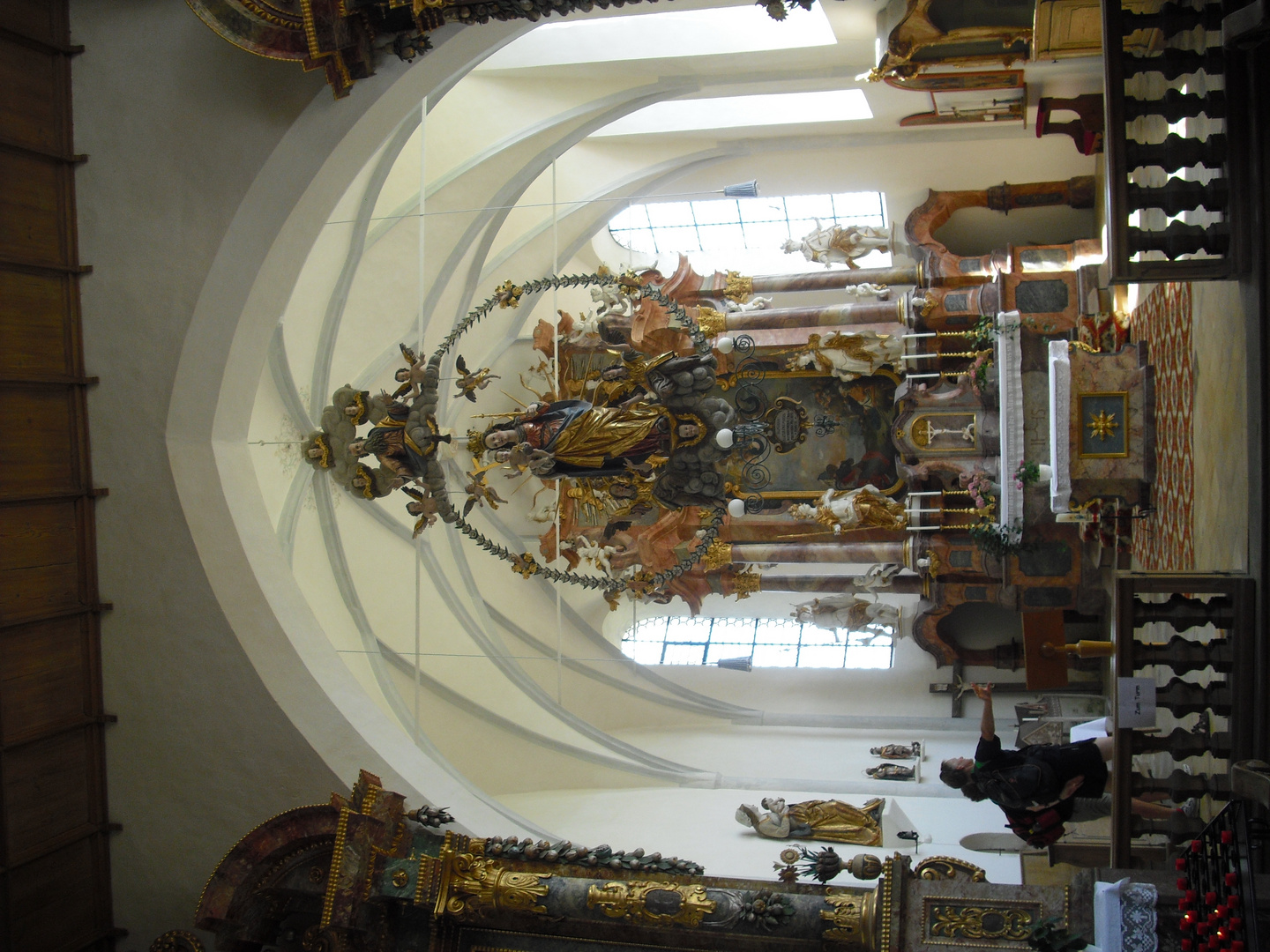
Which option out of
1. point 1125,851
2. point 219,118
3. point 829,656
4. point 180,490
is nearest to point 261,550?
point 180,490

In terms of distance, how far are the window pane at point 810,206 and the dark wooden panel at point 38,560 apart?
35.2ft

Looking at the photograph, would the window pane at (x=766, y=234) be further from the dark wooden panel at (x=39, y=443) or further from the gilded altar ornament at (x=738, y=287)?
the dark wooden panel at (x=39, y=443)

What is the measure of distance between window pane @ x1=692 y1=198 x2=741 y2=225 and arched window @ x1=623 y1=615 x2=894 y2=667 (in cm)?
607

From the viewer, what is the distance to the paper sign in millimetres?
6570

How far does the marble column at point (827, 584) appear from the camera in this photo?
13805mm

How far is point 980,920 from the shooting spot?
628cm

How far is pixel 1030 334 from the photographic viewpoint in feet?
38.3

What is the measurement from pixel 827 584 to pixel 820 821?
4.03 metres

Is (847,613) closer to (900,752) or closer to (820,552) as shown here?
(820,552)

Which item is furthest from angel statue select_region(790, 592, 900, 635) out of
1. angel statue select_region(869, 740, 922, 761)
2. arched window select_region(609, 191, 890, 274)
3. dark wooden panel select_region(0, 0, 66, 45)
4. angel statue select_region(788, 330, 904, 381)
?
dark wooden panel select_region(0, 0, 66, 45)

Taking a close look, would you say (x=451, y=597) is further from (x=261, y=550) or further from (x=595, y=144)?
(x=595, y=144)

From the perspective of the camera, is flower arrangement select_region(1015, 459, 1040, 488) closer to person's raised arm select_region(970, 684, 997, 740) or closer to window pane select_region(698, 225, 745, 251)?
person's raised arm select_region(970, 684, 997, 740)

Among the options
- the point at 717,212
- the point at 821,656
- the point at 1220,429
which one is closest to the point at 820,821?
the point at 1220,429

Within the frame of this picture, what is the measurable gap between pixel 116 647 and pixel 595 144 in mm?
9267
